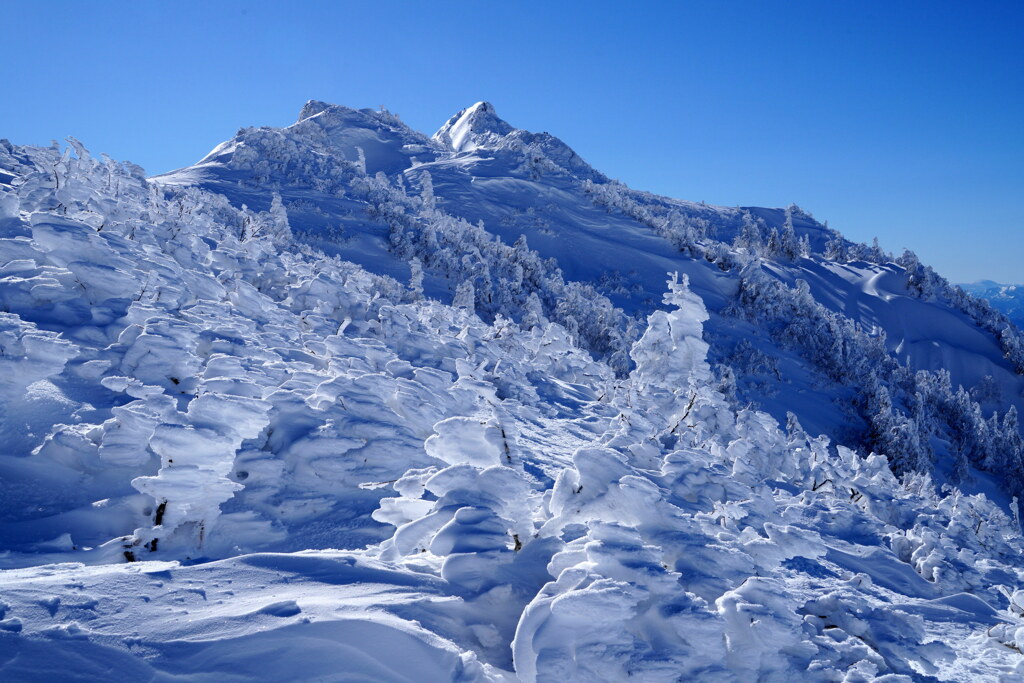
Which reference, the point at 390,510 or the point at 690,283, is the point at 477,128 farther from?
the point at 390,510

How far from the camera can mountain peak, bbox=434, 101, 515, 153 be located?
371 ft

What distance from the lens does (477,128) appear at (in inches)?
4594

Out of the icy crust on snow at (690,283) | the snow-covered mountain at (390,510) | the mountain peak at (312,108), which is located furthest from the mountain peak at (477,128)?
the snow-covered mountain at (390,510)

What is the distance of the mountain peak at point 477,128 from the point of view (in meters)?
113

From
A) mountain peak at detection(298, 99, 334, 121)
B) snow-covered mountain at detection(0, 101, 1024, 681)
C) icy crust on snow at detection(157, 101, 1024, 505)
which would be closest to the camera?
snow-covered mountain at detection(0, 101, 1024, 681)

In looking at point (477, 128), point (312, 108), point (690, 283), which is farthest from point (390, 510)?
point (477, 128)

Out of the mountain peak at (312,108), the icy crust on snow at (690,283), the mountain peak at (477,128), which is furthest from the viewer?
the mountain peak at (477,128)

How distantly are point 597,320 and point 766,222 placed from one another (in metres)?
95.6

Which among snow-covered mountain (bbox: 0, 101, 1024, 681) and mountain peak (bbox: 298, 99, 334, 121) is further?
mountain peak (bbox: 298, 99, 334, 121)

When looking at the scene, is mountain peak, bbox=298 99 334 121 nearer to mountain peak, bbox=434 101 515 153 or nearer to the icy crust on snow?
the icy crust on snow

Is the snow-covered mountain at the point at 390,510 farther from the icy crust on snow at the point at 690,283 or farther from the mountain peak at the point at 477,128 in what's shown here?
the mountain peak at the point at 477,128

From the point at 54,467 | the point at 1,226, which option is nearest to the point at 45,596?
the point at 54,467

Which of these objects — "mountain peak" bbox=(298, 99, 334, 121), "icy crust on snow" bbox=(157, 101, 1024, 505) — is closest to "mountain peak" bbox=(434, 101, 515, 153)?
"mountain peak" bbox=(298, 99, 334, 121)

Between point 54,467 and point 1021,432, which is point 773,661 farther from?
point 1021,432
